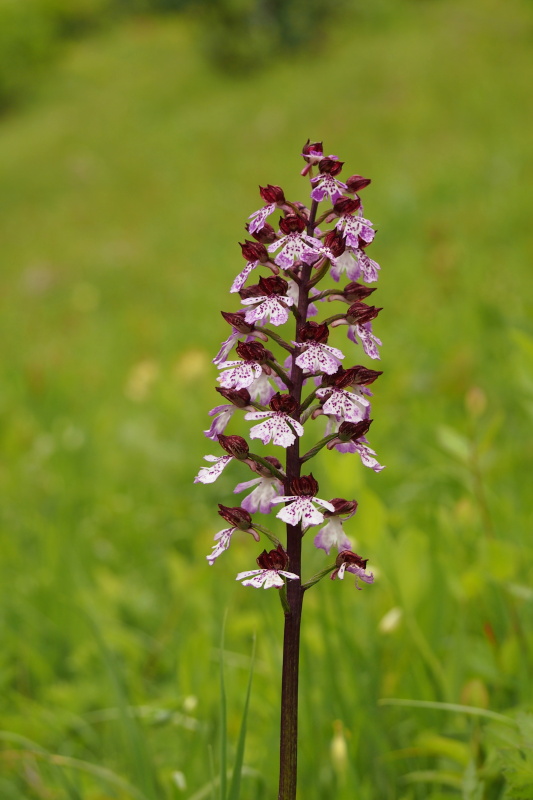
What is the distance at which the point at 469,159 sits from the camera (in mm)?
14812

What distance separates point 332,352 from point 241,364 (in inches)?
7.4

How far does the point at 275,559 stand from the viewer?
54.6 inches

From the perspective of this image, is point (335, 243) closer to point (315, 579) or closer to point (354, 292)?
point (354, 292)

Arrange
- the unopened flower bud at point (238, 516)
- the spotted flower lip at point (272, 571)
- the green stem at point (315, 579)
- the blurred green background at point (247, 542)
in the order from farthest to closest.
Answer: the blurred green background at point (247, 542) < the unopened flower bud at point (238, 516) < the green stem at point (315, 579) < the spotted flower lip at point (272, 571)

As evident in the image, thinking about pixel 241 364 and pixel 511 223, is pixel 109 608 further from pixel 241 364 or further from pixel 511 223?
pixel 511 223

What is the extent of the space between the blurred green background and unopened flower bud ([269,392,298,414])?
0.79 metres

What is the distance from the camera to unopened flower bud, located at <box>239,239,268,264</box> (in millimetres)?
1526

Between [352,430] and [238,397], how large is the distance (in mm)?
242

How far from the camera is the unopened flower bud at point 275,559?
139cm

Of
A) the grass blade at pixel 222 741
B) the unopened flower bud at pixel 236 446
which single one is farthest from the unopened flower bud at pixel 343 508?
the grass blade at pixel 222 741

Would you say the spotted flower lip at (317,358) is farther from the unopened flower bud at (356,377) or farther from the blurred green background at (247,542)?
the blurred green background at (247,542)

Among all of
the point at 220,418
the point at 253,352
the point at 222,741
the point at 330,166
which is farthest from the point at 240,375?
the point at 222,741

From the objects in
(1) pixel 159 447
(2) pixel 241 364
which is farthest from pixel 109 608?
(2) pixel 241 364

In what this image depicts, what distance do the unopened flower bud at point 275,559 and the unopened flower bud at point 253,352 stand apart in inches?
14.4
